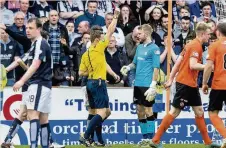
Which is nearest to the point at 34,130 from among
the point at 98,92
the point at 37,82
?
the point at 37,82

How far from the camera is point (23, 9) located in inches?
890

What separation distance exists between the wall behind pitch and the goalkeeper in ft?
8.18

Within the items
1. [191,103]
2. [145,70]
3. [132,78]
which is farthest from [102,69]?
[132,78]

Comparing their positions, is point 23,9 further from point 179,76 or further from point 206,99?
point 179,76

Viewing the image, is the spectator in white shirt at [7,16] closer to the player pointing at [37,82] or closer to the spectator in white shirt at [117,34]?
the spectator in white shirt at [117,34]

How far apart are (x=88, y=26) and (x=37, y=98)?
7024 millimetres

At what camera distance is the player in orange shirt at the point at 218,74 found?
16281 mm

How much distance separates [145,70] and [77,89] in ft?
9.60

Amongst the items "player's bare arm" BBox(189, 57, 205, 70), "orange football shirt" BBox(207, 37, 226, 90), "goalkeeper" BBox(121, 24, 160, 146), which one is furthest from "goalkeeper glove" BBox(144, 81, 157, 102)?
"orange football shirt" BBox(207, 37, 226, 90)

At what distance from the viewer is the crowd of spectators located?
72.3 ft

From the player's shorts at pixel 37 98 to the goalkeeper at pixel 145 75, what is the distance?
2.64 m

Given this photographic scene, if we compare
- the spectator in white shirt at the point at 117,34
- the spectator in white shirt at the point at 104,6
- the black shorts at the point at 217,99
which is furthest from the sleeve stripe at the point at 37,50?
the spectator in white shirt at the point at 104,6

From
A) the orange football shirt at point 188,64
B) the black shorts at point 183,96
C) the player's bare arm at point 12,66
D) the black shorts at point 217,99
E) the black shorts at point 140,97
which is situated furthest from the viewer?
the player's bare arm at point 12,66

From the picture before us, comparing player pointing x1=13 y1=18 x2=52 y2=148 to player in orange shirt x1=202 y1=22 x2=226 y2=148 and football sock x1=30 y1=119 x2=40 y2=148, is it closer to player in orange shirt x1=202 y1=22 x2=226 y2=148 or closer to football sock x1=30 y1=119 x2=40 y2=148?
football sock x1=30 y1=119 x2=40 y2=148
